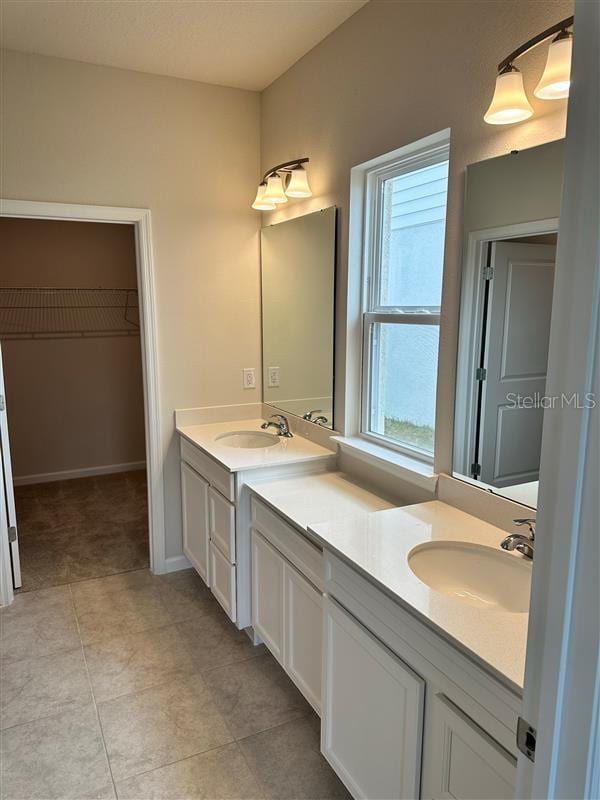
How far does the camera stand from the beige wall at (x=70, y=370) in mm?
4672

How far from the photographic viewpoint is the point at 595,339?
62cm

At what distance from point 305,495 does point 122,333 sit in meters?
3.45

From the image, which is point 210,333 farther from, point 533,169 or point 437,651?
point 437,651

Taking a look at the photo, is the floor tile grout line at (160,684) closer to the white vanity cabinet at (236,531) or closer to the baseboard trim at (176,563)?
the white vanity cabinet at (236,531)

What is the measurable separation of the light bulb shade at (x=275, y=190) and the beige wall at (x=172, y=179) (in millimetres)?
414

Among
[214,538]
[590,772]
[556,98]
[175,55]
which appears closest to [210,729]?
[214,538]

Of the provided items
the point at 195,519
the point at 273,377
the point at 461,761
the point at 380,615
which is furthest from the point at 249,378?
the point at 461,761

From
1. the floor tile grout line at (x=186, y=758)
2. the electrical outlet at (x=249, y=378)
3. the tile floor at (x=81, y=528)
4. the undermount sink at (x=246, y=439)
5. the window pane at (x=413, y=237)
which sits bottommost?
the floor tile grout line at (x=186, y=758)

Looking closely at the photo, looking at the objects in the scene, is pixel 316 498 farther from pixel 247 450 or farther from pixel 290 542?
pixel 247 450

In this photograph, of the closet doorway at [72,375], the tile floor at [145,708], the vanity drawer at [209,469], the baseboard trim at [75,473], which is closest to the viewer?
the tile floor at [145,708]

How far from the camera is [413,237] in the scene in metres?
2.20

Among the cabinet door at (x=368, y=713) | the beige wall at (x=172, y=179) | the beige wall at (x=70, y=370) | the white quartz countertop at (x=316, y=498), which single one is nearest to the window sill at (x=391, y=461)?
the white quartz countertop at (x=316, y=498)

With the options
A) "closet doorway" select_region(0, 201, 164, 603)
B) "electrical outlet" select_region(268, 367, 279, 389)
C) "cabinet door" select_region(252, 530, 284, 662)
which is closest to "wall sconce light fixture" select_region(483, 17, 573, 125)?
"cabinet door" select_region(252, 530, 284, 662)

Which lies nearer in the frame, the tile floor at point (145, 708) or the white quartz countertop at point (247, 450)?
the tile floor at point (145, 708)
